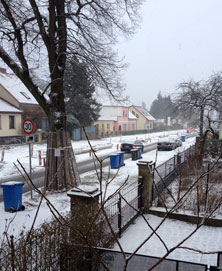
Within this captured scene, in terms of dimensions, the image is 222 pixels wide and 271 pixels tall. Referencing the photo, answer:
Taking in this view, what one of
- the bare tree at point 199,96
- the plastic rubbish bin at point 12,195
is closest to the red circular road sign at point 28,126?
the plastic rubbish bin at point 12,195

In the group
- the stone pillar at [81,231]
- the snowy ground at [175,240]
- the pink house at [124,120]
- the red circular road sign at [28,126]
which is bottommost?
the snowy ground at [175,240]

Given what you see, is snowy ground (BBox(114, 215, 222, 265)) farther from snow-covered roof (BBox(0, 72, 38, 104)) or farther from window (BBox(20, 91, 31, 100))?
window (BBox(20, 91, 31, 100))

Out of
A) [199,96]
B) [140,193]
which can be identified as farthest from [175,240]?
[199,96]

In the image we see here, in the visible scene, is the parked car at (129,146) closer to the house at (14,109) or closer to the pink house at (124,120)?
the house at (14,109)

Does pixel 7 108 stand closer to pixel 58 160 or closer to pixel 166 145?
pixel 166 145

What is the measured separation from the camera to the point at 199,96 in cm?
1839

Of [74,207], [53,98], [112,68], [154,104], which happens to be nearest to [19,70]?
[53,98]

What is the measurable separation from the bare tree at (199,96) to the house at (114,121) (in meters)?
24.3

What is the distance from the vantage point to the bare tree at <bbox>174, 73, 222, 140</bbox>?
17906 mm

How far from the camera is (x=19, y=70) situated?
9.76m

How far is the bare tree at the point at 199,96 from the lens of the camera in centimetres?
1791

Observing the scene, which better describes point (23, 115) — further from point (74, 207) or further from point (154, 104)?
point (154, 104)

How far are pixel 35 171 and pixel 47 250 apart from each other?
12.0m

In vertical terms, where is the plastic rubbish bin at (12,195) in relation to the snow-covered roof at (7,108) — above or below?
below
